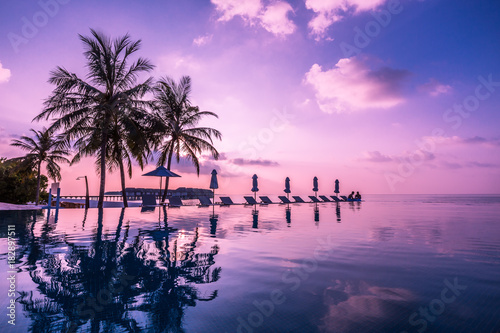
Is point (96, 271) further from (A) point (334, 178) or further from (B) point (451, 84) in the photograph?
(A) point (334, 178)

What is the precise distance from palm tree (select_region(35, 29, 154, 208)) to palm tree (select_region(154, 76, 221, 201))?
3.81 meters

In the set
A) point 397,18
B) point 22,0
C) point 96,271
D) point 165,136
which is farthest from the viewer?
point 165,136

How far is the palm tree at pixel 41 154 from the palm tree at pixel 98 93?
10.4 m

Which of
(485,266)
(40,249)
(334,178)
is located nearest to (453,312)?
(485,266)

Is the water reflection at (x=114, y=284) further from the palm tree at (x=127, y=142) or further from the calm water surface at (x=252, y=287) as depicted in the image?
the palm tree at (x=127, y=142)

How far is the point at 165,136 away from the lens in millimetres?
20453

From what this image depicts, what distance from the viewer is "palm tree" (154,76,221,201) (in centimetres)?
2033

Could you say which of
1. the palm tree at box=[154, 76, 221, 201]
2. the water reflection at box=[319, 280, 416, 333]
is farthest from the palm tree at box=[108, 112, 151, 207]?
the water reflection at box=[319, 280, 416, 333]

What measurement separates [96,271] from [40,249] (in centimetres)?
242

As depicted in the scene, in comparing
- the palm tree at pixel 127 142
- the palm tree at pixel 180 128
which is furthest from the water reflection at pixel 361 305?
the palm tree at pixel 180 128

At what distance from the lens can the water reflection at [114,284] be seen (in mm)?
2299

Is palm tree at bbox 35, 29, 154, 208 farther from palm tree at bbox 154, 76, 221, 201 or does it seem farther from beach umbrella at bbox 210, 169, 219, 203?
beach umbrella at bbox 210, 169, 219, 203

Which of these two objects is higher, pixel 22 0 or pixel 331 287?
pixel 22 0

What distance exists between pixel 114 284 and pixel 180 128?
1859 centimetres
